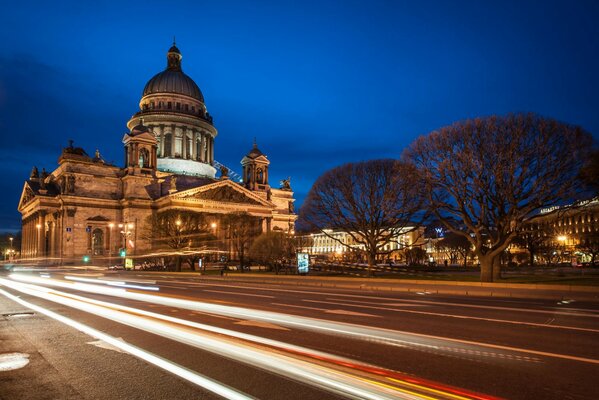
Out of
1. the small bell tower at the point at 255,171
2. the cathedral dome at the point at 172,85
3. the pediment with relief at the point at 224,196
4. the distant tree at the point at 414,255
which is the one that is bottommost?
the distant tree at the point at 414,255

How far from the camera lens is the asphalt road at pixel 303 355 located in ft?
21.7

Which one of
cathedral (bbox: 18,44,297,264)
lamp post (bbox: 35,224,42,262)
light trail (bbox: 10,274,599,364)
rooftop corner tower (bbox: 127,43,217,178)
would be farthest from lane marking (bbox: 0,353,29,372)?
rooftop corner tower (bbox: 127,43,217,178)

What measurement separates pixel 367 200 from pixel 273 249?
45.5 ft

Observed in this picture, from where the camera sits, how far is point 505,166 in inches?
1243

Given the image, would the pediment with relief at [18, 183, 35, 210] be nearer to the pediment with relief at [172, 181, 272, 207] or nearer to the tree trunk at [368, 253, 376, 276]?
the pediment with relief at [172, 181, 272, 207]

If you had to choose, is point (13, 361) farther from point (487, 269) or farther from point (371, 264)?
point (371, 264)

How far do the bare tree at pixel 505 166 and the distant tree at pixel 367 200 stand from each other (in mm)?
5806

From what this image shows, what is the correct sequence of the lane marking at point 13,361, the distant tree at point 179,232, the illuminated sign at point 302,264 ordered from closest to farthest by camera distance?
1. the lane marking at point 13,361
2. the illuminated sign at point 302,264
3. the distant tree at point 179,232

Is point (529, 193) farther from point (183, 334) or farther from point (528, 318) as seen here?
point (183, 334)

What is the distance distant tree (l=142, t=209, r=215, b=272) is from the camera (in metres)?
63.6

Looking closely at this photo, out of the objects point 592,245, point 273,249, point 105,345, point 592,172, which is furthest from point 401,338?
point 592,245

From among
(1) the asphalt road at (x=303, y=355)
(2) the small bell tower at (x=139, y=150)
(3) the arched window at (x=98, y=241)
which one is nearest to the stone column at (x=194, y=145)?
(2) the small bell tower at (x=139, y=150)

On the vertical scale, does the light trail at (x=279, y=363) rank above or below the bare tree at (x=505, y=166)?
below

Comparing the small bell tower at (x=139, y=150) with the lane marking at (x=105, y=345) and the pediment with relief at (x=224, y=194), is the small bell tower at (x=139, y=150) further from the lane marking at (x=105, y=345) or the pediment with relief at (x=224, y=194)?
the lane marking at (x=105, y=345)
